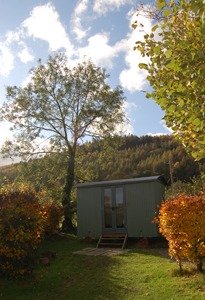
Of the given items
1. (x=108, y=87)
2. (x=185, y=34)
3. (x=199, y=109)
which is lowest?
(x=199, y=109)

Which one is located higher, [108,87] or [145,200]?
[108,87]

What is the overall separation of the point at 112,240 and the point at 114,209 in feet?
6.37

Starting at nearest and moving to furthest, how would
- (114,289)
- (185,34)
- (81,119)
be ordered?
→ (185,34) → (114,289) → (81,119)

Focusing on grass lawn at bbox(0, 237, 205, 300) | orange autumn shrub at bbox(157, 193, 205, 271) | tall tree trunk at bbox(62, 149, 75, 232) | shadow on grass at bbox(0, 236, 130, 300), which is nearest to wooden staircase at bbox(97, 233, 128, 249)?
shadow on grass at bbox(0, 236, 130, 300)

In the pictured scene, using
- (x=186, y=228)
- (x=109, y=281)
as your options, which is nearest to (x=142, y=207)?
(x=186, y=228)

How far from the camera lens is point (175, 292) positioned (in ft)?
40.5

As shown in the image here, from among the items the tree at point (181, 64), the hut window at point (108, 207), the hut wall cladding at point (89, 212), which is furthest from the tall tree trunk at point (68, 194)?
the tree at point (181, 64)

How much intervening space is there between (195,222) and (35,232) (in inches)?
262

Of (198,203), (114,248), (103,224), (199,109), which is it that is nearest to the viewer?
(199,109)

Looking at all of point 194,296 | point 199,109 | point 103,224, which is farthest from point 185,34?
point 103,224

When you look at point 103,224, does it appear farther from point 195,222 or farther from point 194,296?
point 194,296

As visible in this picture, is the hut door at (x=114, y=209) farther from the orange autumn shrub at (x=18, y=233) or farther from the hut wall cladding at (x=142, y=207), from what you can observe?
the orange autumn shrub at (x=18, y=233)

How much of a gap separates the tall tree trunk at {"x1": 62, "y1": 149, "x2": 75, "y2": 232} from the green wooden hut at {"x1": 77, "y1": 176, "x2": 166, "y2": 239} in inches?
169

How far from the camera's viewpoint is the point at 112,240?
78.1 ft
